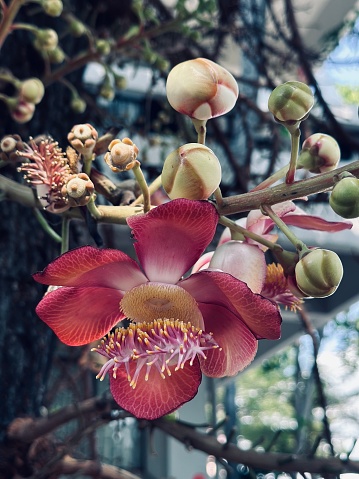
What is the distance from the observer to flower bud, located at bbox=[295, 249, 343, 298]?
52cm

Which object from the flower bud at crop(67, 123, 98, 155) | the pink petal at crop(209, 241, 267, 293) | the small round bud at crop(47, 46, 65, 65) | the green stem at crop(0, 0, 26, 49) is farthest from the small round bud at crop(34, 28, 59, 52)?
the pink petal at crop(209, 241, 267, 293)

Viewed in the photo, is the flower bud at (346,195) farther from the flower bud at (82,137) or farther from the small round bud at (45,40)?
the small round bud at (45,40)

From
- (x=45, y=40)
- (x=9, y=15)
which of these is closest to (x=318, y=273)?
(x=9, y=15)

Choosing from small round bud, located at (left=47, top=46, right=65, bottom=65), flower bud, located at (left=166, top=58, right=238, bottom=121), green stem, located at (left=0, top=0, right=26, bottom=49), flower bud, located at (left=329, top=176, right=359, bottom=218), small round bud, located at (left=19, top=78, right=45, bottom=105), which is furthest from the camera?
small round bud, located at (left=47, top=46, right=65, bottom=65)

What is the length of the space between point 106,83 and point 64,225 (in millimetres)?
727

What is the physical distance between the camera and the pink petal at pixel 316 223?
25.6 inches

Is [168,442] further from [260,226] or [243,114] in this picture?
[260,226]

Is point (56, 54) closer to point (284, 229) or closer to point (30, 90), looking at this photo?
point (30, 90)

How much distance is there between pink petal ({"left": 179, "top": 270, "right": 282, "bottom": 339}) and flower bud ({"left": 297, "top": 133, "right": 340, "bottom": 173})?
14 cm

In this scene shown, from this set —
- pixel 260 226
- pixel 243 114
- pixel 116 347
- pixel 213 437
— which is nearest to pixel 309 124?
pixel 243 114

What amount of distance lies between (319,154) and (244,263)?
12 centimetres

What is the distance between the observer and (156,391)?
62 centimetres

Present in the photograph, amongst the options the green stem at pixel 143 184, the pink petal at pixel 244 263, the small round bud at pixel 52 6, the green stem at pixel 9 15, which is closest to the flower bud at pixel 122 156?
the green stem at pixel 143 184

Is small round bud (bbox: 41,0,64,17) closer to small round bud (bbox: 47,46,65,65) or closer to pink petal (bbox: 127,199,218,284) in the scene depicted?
small round bud (bbox: 47,46,65,65)
